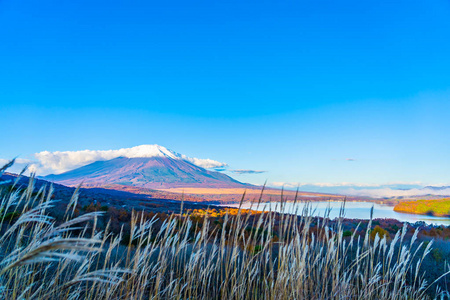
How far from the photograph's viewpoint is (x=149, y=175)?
4665 inches

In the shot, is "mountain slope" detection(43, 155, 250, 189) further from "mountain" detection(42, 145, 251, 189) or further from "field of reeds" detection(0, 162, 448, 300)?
"field of reeds" detection(0, 162, 448, 300)

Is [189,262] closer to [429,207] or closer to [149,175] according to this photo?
[429,207]

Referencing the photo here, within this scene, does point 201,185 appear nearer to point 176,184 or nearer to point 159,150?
point 176,184

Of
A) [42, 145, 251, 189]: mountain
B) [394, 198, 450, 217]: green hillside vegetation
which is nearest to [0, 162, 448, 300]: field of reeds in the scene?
[394, 198, 450, 217]: green hillside vegetation

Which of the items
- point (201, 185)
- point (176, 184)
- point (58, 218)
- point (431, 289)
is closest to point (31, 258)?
point (431, 289)

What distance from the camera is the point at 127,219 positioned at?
364 inches

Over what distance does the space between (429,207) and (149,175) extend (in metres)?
108

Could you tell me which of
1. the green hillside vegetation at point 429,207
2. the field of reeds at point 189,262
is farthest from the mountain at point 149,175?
the field of reeds at point 189,262

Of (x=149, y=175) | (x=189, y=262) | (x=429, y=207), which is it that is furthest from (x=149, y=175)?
(x=189, y=262)

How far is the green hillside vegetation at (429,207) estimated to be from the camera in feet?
70.2

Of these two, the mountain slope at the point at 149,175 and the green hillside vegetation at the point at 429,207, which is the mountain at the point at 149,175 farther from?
the green hillside vegetation at the point at 429,207

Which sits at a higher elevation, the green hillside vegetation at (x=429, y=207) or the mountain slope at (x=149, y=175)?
the green hillside vegetation at (x=429, y=207)

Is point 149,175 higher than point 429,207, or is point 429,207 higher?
point 429,207

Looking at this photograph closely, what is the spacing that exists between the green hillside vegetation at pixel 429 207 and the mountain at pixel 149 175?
65.0 metres
